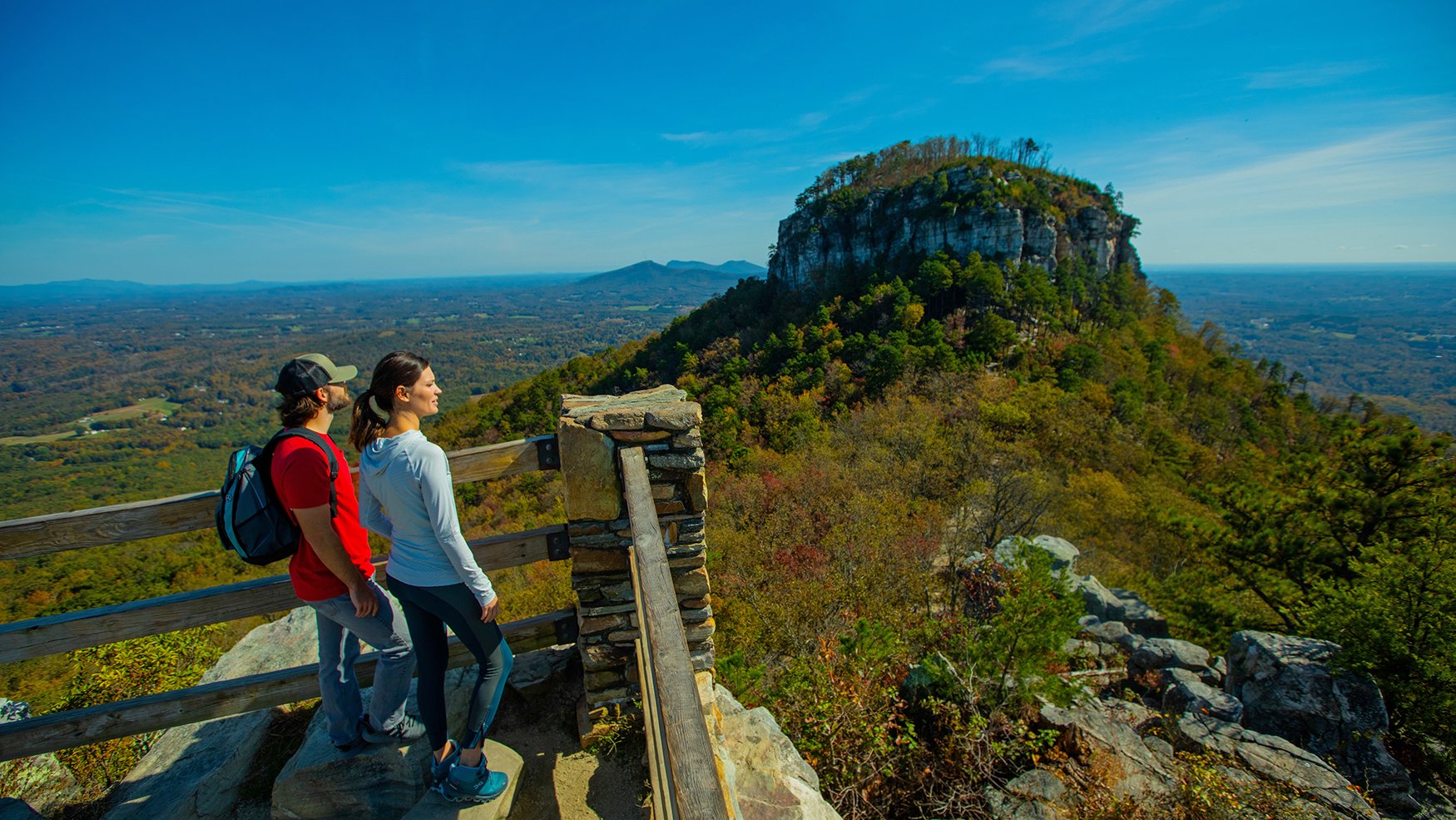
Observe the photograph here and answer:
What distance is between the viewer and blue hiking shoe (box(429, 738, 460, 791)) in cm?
259

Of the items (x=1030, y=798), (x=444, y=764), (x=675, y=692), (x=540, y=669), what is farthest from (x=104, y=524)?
(x=1030, y=798)

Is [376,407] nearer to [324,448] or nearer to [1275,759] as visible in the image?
[324,448]

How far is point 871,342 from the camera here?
1387 inches

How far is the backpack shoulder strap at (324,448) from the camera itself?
2.23 meters

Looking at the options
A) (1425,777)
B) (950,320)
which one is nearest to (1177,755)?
(1425,777)

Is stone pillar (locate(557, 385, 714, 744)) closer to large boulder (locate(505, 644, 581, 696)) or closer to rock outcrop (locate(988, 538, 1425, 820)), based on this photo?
large boulder (locate(505, 644, 581, 696))

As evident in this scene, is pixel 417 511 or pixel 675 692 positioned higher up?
pixel 417 511

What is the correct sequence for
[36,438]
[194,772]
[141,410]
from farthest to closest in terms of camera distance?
[141,410] < [36,438] < [194,772]

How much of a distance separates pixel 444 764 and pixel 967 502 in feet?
44.6

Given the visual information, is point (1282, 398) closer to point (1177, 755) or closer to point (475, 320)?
point (1177, 755)

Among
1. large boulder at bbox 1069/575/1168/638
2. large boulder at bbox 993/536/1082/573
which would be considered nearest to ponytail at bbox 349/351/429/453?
large boulder at bbox 993/536/1082/573

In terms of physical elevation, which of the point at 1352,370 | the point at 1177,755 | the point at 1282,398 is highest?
the point at 1177,755

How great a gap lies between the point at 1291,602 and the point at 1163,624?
212 cm

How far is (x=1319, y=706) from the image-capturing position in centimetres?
605
